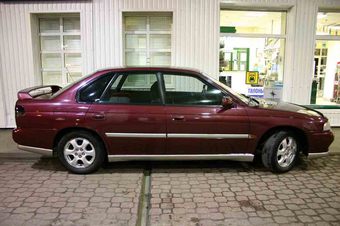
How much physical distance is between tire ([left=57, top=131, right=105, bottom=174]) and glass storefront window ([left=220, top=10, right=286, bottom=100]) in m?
4.24

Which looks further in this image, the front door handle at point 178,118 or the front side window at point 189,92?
the front side window at point 189,92

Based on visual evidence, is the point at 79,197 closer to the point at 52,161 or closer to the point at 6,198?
the point at 6,198

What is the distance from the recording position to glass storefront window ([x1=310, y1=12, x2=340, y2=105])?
7.88 metres

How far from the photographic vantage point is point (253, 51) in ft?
26.2

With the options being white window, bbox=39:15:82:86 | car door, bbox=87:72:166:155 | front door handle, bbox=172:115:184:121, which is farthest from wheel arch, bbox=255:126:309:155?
white window, bbox=39:15:82:86

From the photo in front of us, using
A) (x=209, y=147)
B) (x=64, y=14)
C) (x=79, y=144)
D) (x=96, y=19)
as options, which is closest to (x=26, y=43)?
(x=64, y=14)

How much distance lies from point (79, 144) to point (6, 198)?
1.20 m

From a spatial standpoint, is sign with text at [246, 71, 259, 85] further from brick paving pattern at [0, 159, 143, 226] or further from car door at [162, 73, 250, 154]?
brick paving pattern at [0, 159, 143, 226]

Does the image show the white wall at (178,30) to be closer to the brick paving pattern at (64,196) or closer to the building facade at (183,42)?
the building facade at (183,42)

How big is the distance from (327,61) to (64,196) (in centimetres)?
724

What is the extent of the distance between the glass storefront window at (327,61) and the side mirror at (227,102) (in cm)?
433

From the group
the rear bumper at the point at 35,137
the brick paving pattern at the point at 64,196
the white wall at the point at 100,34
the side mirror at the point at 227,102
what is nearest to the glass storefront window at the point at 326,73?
the white wall at the point at 100,34

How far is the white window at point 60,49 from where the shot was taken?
775 cm

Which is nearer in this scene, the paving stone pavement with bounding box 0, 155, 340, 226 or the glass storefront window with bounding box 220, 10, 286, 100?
the paving stone pavement with bounding box 0, 155, 340, 226
